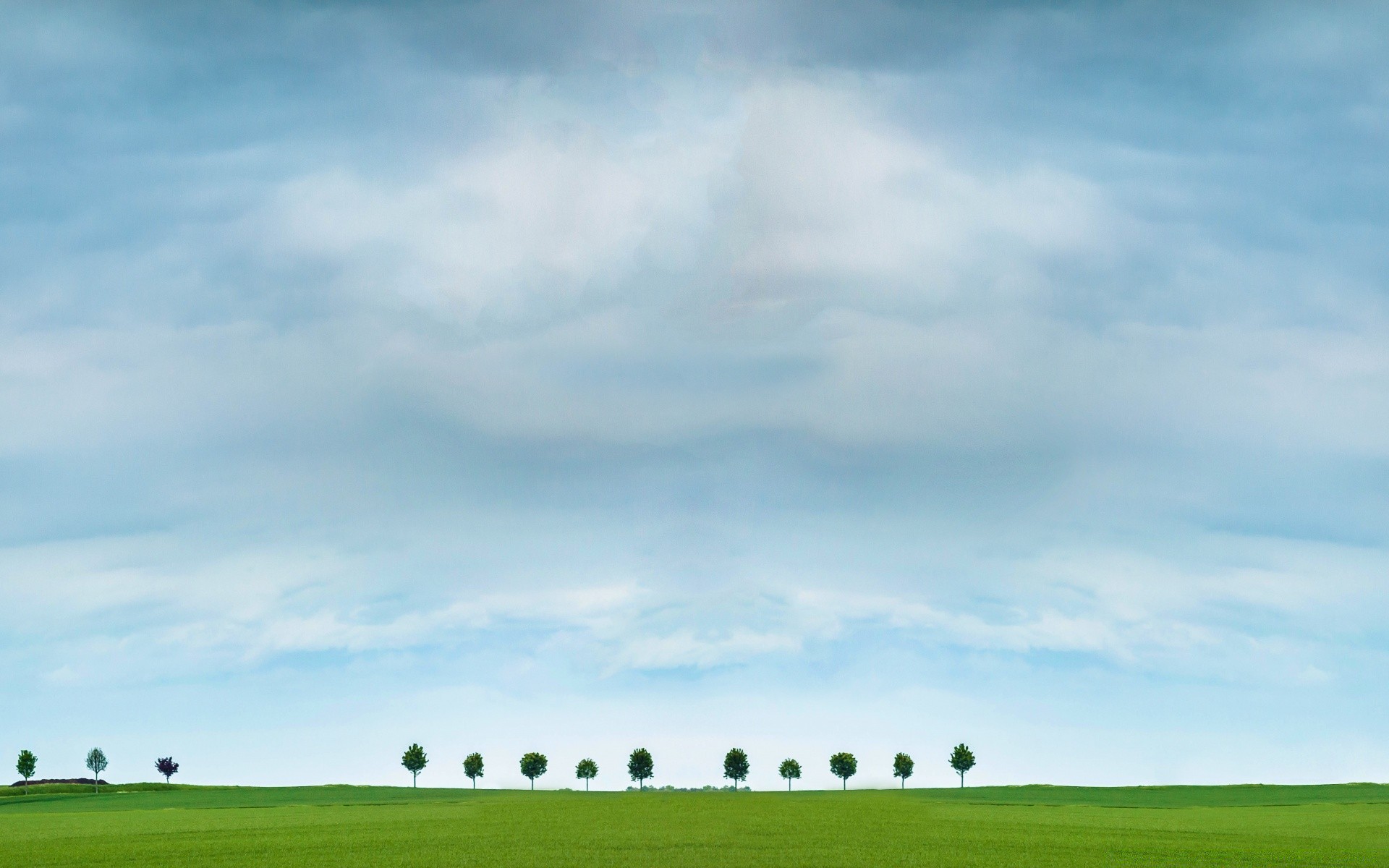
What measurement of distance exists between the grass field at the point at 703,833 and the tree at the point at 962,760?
7798cm

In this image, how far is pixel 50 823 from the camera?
76.2 m

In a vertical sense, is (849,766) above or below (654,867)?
below

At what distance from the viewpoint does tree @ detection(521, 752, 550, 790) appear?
652 ft

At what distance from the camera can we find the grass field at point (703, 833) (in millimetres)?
46188

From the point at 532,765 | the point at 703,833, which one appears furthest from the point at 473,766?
the point at 703,833

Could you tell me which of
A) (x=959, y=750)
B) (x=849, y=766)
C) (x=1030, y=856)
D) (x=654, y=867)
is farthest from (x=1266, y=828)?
(x=849, y=766)

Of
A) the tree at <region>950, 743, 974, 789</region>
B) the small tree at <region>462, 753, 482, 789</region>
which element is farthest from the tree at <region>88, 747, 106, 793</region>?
the tree at <region>950, 743, 974, 789</region>

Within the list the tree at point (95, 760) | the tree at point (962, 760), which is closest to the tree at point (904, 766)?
the tree at point (962, 760)

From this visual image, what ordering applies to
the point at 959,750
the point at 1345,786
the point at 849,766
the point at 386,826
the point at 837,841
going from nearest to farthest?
the point at 837,841 < the point at 386,826 < the point at 1345,786 < the point at 959,750 < the point at 849,766

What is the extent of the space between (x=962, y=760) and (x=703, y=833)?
145 m

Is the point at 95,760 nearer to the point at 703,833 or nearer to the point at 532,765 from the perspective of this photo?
the point at 532,765

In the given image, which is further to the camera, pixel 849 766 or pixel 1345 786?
pixel 849 766

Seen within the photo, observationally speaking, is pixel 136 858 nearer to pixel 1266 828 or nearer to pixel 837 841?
pixel 837 841

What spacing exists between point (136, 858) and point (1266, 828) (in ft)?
218
